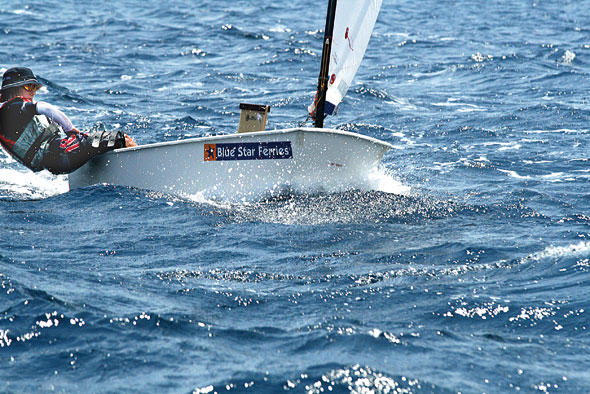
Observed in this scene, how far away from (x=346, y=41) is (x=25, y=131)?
410 cm

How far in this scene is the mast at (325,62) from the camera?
8742mm

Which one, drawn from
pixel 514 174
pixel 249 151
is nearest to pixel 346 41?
pixel 249 151

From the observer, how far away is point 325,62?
8875 millimetres

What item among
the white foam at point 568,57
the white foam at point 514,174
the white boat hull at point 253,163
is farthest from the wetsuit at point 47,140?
the white foam at point 568,57

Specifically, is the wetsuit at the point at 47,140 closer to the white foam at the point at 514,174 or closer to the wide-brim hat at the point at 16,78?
the wide-brim hat at the point at 16,78

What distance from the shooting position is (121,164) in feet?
30.2

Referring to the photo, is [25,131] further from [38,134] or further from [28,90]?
[28,90]

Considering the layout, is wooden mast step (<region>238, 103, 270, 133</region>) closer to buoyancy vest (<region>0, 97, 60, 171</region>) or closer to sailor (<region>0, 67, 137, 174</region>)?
sailor (<region>0, 67, 137, 174</region>)

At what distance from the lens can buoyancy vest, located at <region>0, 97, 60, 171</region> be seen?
9.11 meters

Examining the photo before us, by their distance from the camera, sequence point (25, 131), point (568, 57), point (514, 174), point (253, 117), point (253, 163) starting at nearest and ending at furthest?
point (253, 163)
point (253, 117)
point (25, 131)
point (514, 174)
point (568, 57)

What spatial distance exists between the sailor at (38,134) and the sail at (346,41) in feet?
8.84

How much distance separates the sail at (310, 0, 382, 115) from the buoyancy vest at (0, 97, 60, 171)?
11.0 feet

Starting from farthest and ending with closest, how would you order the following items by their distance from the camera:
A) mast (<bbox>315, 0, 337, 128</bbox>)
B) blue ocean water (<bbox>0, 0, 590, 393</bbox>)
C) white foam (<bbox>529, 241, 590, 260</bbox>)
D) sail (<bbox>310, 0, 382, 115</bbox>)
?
sail (<bbox>310, 0, 382, 115</bbox>) → mast (<bbox>315, 0, 337, 128</bbox>) → white foam (<bbox>529, 241, 590, 260</bbox>) → blue ocean water (<bbox>0, 0, 590, 393</bbox>)

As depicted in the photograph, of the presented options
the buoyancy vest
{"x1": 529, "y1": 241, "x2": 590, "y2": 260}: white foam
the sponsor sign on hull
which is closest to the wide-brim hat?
the buoyancy vest
